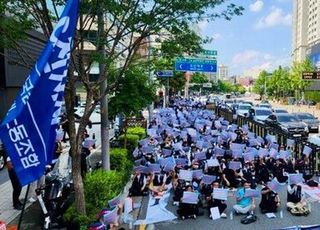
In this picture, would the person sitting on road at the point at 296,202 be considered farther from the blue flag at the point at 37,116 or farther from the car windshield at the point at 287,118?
the car windshield at the point at 287,118

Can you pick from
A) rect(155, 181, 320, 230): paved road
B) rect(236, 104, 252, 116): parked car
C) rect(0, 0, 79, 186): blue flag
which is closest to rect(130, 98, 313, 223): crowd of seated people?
rect(155, 181, 320, 230): paved road

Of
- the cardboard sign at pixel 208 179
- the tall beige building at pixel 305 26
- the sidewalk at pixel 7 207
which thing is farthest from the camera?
the tall beige building at pixel 305 26

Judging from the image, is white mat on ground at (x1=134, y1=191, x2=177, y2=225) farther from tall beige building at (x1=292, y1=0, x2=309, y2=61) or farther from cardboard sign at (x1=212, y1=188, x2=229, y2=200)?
tall beige building at (x1=292, y1=0, x2=309, y2=61)

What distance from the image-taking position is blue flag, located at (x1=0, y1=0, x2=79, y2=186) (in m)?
5.12

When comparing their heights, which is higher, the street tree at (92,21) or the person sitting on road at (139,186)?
the street tree at (92,21)

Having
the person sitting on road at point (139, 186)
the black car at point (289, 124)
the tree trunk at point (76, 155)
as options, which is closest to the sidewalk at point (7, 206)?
the tree trunk at point (76, 155)

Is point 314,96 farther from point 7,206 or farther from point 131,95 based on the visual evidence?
point 7,206

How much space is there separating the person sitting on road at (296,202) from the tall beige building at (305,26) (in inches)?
5808

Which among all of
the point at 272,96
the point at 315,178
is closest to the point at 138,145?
the point at 315,178

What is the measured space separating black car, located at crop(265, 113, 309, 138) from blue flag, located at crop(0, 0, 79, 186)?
24563 millimetres

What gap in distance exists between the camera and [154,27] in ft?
32.9

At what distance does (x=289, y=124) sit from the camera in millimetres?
31031

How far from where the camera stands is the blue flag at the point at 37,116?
512 cm

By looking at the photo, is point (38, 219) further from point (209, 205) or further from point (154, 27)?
Answer: point (154, 27)
